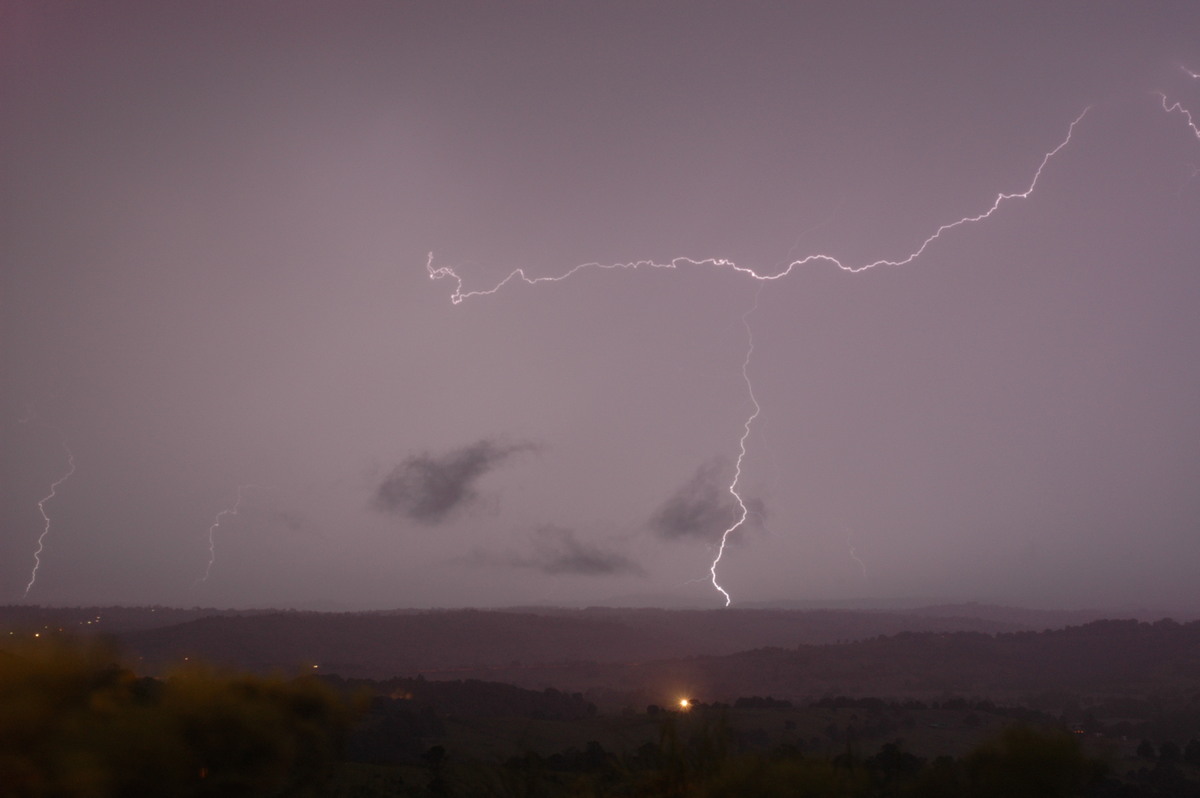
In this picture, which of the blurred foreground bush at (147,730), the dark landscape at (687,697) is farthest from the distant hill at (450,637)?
the blurred foreground bush at (147,730)

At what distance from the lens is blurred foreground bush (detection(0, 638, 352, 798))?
7215 mm

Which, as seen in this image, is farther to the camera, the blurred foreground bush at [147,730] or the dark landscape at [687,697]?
the dark landscape at [687,697]

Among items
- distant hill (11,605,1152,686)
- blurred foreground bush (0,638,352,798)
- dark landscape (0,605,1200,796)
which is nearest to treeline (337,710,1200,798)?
dark landscape (0,605,1200,796)

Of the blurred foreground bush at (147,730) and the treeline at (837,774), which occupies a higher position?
the blurred foreground bush at (147,730)

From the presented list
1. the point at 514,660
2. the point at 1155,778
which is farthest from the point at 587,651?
the point at 1155,778

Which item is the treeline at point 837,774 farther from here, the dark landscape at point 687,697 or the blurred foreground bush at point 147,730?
the blurred foreground bush at point 147,730

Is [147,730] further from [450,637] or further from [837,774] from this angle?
[450,637]

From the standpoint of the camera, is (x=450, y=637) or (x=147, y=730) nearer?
(x=147, y=730)

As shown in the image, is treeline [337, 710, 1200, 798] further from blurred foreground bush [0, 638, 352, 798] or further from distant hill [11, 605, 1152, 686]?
distant hill [11, 605, 1152, 686]

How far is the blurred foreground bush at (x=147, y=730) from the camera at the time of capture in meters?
7.21

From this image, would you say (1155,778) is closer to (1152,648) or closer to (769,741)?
(769,741)

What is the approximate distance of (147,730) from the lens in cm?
753

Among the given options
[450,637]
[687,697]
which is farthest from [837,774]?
[450,637]

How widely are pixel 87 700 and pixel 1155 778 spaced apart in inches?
1184
